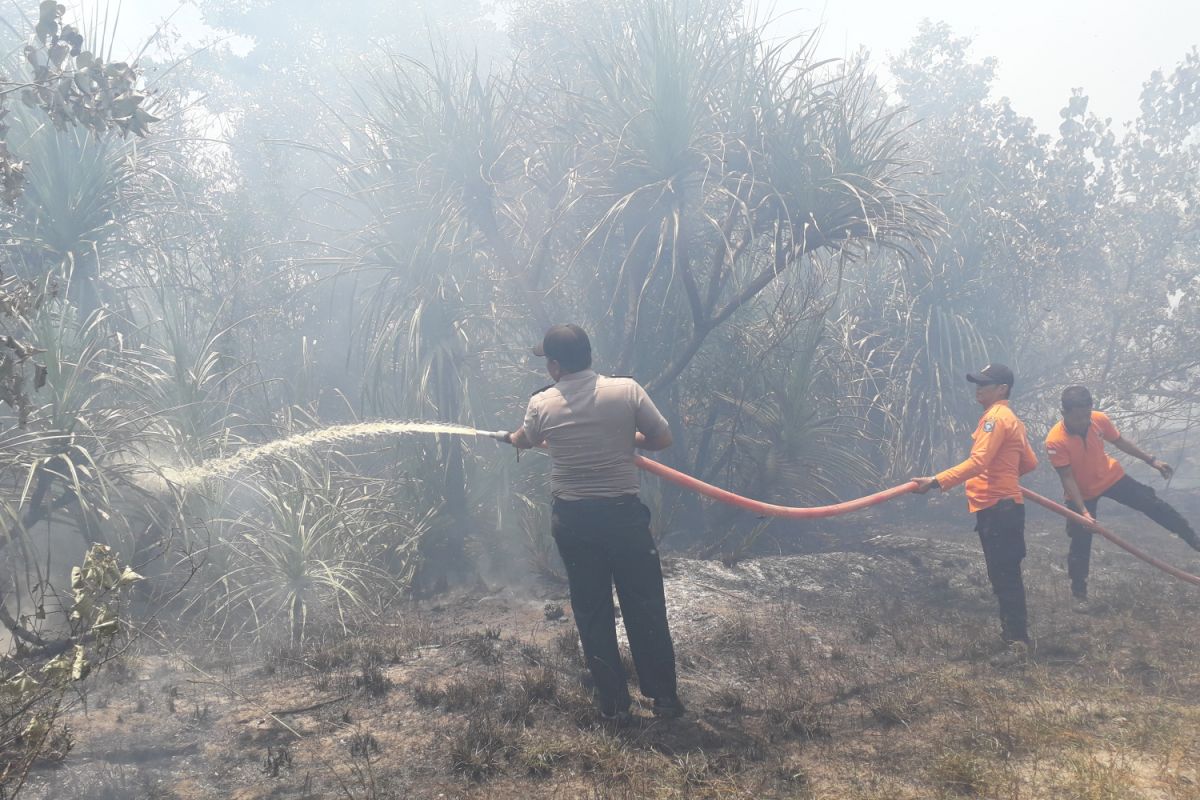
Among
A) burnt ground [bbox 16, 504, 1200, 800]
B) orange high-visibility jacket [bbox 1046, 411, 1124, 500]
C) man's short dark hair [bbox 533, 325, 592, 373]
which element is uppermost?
man's short dark hair [bbox 533, 325, 592, 373]

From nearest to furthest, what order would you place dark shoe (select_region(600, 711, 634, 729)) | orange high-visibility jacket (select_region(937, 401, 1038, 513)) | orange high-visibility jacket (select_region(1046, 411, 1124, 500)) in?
dark shoe (select_region(600, 711, 634, 729)), orange high-visibility jacket (select_region(937, 401, 1038, 513)), orange high-visibility jacket (select_region(1046, 411, 1124, 500))

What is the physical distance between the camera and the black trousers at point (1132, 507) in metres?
5.81

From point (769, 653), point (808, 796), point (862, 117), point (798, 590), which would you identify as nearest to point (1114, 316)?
point (862, 117)

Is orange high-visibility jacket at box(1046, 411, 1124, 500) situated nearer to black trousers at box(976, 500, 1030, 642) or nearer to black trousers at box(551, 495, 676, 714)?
black trousers at box(976, 500, 1030, 642)

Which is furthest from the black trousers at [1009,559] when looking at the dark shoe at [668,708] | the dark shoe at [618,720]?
the dark shoe at [618,720]

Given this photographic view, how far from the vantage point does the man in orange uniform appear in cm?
475

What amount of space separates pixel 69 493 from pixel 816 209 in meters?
5.52

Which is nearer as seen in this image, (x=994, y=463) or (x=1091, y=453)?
(x=994, y=463)

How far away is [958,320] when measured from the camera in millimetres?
9172

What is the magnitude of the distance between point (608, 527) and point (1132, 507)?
14.1ft

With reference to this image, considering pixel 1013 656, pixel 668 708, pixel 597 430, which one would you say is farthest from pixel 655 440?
pixel 1013 656

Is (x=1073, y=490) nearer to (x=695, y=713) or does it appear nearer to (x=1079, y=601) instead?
(x=1079, y=601)

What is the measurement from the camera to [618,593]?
12.0 feet

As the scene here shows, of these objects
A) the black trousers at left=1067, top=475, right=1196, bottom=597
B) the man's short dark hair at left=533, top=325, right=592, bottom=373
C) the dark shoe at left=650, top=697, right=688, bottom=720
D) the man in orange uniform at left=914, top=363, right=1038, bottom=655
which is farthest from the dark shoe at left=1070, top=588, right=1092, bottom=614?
the man's short dark hair at left=533, top=325, right=592, bottom=373
